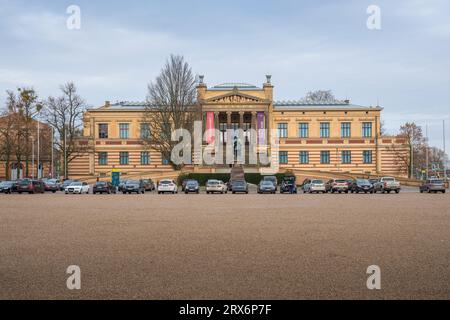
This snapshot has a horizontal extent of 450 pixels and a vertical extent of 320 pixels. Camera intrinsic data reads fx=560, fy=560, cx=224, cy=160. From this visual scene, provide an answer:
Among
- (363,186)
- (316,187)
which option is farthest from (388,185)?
(316,187)

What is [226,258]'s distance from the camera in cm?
1292

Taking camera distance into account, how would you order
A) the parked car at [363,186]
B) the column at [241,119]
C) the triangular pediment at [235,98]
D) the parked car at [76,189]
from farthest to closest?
the column at [241,119] → the triangular pediment at [235,98] → the parked car at [363,186] → the parked car at [76,189]

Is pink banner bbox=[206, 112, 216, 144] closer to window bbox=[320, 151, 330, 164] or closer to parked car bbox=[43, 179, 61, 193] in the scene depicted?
window bbox=[320, 151, 330, 164]

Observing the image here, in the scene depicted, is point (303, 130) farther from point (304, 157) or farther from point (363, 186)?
point (363, 186)

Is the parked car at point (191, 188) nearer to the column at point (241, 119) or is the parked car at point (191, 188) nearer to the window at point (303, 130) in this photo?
the column at point (241, 119)

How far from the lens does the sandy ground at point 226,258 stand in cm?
959

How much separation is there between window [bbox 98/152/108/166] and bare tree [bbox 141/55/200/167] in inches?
994

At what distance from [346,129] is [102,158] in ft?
149

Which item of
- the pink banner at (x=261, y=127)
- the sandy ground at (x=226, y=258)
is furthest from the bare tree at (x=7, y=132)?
the sandy ground at (x=226, y=258)

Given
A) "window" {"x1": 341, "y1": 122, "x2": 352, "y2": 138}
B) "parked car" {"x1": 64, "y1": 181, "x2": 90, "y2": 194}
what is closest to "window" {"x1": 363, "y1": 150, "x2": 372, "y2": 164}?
"window" {"x1": 341, "y1": 122, "x2": 352, "y2": 138}

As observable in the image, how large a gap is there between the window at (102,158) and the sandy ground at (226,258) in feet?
269

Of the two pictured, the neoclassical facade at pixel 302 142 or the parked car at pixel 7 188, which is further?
the neoclassical facade at pixel 302 142

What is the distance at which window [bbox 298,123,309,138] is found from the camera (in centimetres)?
10306

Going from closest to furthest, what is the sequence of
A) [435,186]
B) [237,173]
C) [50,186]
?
[435,186], [50,186], [237,173]
